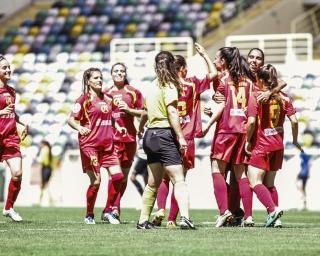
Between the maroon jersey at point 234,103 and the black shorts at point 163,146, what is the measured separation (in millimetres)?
1604

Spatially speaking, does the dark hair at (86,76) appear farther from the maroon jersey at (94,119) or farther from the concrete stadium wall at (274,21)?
the concrete stadium wall at (274,21)

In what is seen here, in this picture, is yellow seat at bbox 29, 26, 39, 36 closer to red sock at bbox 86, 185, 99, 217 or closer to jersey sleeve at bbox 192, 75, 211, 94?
red sock at bbox 86, 185, 99, 217

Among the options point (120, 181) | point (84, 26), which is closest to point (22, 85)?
point (84, 26)

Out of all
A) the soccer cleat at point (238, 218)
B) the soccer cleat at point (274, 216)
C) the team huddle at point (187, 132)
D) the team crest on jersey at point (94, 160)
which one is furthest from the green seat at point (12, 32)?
the soccer cleat at point (274, 216)

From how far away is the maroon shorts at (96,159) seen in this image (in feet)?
49.0

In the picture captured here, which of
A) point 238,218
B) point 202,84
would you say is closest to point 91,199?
point 238,218

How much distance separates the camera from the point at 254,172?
554 inches

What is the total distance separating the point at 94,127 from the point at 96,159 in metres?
0.51

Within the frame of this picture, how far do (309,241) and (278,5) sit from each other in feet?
75.1

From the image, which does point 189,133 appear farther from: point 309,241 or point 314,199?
point 314,199

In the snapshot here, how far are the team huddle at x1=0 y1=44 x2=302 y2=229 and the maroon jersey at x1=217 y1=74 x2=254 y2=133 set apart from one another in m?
0.01

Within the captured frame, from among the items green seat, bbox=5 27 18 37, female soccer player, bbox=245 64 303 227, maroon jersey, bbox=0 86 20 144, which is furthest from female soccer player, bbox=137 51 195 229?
green seat, bbox=5 27 18 37

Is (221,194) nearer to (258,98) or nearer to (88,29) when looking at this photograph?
(258,98)

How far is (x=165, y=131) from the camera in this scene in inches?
498
